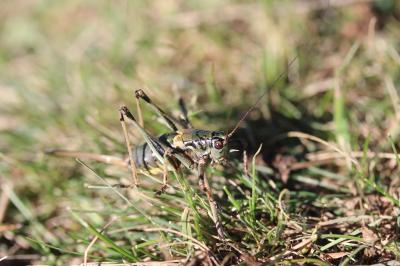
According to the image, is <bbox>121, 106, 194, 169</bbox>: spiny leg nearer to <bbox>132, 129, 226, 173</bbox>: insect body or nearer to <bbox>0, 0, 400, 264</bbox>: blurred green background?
<bbox>132, 129, 226, 173</bbox>: insect body

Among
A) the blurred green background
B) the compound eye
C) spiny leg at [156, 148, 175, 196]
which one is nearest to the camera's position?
spiny leg at [156, 148, 175, 196]

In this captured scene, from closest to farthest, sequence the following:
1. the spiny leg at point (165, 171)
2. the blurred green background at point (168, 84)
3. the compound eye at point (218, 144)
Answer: the spiny leg at point (165, 171), the compound eye at point (218, 144), the blurred green background at point (168, 84)

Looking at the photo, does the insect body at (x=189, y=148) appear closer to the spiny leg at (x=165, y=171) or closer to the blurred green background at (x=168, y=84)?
the spiny leg at (x=165, y=171)

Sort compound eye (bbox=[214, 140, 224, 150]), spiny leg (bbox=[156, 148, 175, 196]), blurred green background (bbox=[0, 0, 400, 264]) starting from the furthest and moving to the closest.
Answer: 1. blurred green background (bbox=[0, 0, 400, 264])
2. compound eye (bbox=[214, 140, 224, 150])
3. spiny leg (bbox=[156, 148, 175, 196])

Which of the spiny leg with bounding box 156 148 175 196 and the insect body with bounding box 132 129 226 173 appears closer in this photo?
the spiny leg with bounding box 156 148 175 196

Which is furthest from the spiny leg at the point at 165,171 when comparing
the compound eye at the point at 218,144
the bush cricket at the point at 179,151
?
the compound eye at the point at 218,144

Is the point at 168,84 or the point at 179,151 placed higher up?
the point at 168,84

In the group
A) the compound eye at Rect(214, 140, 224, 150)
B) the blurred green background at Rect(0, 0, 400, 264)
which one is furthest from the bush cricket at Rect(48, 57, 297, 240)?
the blurred green background at Rect(0, 0, 400, 264)

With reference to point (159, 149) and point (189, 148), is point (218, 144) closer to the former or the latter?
point (189, 148)

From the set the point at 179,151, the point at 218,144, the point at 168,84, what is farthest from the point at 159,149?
the point at 168,84
